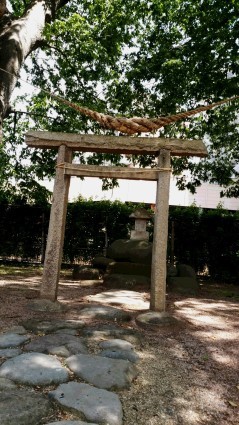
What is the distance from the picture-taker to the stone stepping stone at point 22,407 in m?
1.80

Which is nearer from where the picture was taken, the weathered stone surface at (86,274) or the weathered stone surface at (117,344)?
the weathered stone surface at (117,344)

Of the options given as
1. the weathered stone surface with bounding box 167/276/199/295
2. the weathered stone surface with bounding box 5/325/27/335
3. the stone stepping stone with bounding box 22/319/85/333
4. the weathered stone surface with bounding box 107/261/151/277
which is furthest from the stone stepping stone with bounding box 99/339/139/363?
the weathered stone surface with bounding box 107/261/151/277

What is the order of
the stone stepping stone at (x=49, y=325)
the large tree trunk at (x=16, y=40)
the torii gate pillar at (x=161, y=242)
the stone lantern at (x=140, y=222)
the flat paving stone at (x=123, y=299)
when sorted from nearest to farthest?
the stone stepping stone at (x=49, y=325) < the torii gate pillar at (x=161, y=242) < the flat paving stone at (x=123, y=299) < the large tree trunk at (x=16, y=40) < the stone lantern at (x=140, y=222)

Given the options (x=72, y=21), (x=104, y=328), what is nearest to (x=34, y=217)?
(x=72, y=21)

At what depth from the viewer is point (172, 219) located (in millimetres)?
11078

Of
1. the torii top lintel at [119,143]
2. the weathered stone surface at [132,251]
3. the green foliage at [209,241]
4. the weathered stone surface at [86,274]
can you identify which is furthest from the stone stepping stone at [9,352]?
the green foliage at [209,241]

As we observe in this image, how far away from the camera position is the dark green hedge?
1057cm

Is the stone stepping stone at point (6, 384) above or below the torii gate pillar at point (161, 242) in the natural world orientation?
below

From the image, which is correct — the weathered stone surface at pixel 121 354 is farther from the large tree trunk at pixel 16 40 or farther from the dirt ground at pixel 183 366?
the large tree trunk at pixel 16 40

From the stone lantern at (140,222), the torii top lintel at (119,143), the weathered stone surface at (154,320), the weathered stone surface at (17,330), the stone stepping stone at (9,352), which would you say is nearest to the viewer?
the stone stepping stone at (9,352)

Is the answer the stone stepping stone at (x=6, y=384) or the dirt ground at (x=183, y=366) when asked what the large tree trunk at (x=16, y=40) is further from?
the stone stepping stone at (x=6, y=384)


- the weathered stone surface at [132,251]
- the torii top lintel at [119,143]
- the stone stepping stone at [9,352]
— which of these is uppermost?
the torii top lintel at [119,143]

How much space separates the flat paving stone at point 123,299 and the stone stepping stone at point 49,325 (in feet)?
4.66

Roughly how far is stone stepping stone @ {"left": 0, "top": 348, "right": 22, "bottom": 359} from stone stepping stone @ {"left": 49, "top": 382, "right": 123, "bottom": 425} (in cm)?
71
